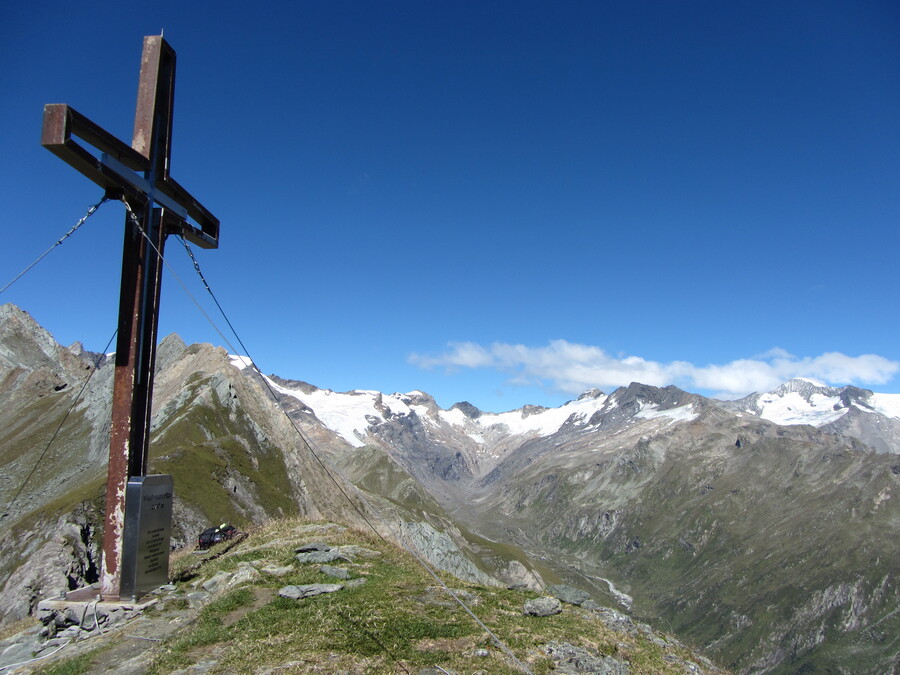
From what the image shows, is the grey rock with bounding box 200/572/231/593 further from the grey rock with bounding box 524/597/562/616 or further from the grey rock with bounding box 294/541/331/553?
the grey rock with bounding box 524/597/562/616

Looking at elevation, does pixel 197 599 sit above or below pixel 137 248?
below

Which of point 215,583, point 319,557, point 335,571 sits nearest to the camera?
point 215,583

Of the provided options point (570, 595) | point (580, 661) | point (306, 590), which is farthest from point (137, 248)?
point (570, 595)

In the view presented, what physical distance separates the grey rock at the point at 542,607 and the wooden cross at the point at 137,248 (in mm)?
11905

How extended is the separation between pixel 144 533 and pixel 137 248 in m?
8.47

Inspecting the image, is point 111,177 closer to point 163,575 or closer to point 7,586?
point 163,575

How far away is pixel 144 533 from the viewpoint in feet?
56.5

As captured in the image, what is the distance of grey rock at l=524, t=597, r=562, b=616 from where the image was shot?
1741 cm

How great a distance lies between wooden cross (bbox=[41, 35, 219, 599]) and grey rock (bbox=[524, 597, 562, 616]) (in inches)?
469

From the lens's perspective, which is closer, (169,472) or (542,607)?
(542,607)

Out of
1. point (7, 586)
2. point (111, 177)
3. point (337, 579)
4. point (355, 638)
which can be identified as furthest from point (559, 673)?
point (7, 586)

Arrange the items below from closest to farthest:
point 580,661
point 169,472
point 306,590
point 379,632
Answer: point 580,661 → point 379,632 → point 306,590 → point 169,472

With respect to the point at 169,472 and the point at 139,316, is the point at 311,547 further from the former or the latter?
the point at 169,472

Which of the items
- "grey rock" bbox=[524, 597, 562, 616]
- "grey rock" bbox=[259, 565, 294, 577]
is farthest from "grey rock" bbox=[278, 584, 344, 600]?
"grey rock" bbox=[524, 597, 562, 616]
